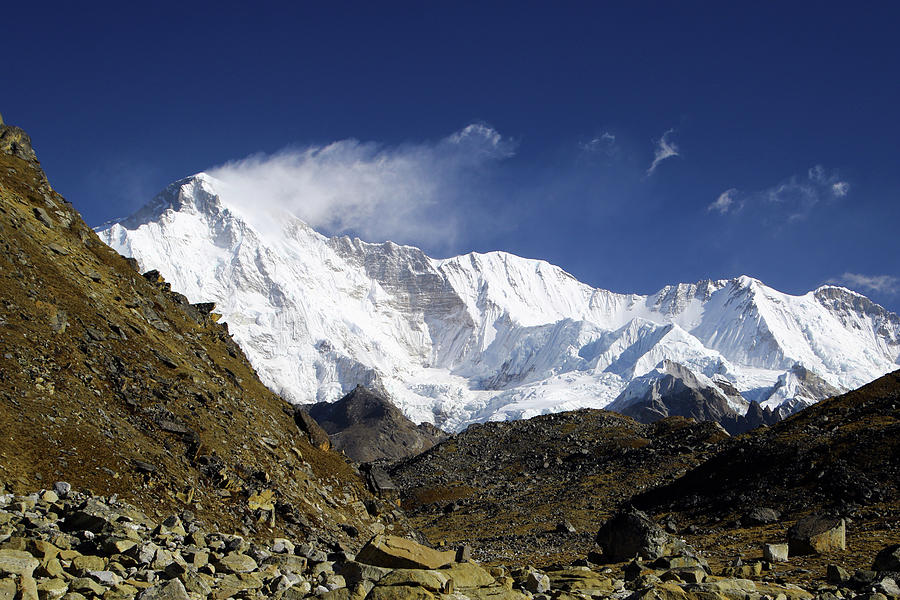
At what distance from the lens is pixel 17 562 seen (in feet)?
40.2

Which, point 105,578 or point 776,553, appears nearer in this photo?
point 105,578

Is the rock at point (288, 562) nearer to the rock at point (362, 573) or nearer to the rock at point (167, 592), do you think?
the rock at point (362, 573)

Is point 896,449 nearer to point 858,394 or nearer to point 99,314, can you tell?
point 858,394

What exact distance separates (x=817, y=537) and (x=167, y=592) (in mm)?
→ 23355

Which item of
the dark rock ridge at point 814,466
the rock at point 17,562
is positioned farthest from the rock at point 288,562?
the dark rock ridge at point 814,466

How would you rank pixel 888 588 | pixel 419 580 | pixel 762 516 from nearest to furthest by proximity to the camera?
pixel 419 580 < pixel 888 588 < pixel 762 516

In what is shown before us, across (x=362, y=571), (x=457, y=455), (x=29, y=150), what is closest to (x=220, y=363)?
(x=29, y=150)

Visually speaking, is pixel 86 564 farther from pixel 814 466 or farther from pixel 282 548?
pixel 814 466

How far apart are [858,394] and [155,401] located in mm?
56417

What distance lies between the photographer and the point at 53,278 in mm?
28781

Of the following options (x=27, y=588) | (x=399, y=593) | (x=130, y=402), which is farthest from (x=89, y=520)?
(x=130, y=402)

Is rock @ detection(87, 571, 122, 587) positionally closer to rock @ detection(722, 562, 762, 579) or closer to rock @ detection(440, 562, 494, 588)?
rock @ detection(440, 562, 494, 588)

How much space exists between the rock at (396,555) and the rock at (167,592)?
4.30 meters

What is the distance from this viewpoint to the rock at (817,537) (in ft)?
84.8
